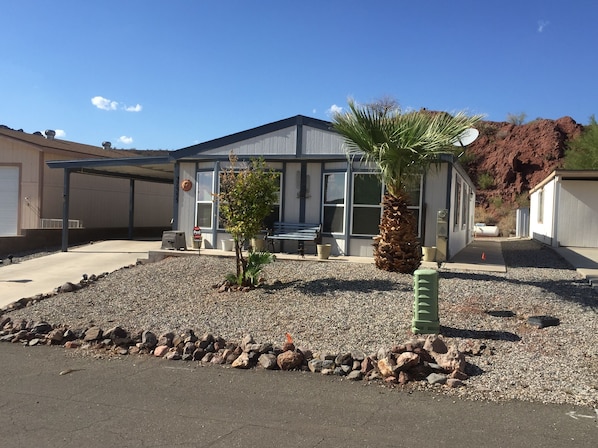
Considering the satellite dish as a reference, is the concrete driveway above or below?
below

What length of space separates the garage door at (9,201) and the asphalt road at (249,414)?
49.2ft

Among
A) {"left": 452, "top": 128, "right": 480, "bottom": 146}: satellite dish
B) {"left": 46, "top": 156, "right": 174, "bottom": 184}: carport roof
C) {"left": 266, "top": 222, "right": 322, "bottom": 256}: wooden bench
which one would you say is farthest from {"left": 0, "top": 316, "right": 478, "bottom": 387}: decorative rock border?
{"left": 46, "top": 156, "right": 174, "bottom": 184}: carport roof

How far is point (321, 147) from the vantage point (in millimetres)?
13211

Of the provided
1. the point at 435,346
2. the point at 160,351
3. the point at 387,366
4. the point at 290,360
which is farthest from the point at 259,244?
the point at 387,366

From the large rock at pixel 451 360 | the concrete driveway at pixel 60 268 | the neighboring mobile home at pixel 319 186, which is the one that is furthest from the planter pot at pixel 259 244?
the large rock at pixel 451 360

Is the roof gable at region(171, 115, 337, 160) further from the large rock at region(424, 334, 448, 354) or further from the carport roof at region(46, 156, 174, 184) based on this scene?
the large rock at region(424, 334, 448, 354)

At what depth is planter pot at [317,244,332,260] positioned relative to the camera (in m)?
12.3

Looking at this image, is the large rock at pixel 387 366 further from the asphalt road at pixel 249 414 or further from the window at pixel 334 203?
the window at pixel 334 203

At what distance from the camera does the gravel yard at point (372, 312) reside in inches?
220

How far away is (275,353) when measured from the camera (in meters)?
6.22

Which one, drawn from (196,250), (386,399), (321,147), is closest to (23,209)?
(196,250)

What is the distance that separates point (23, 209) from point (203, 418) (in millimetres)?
17082

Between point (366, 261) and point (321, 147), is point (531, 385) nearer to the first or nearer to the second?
point (366, 261)

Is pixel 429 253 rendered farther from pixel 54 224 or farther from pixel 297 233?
pixel 54 224
